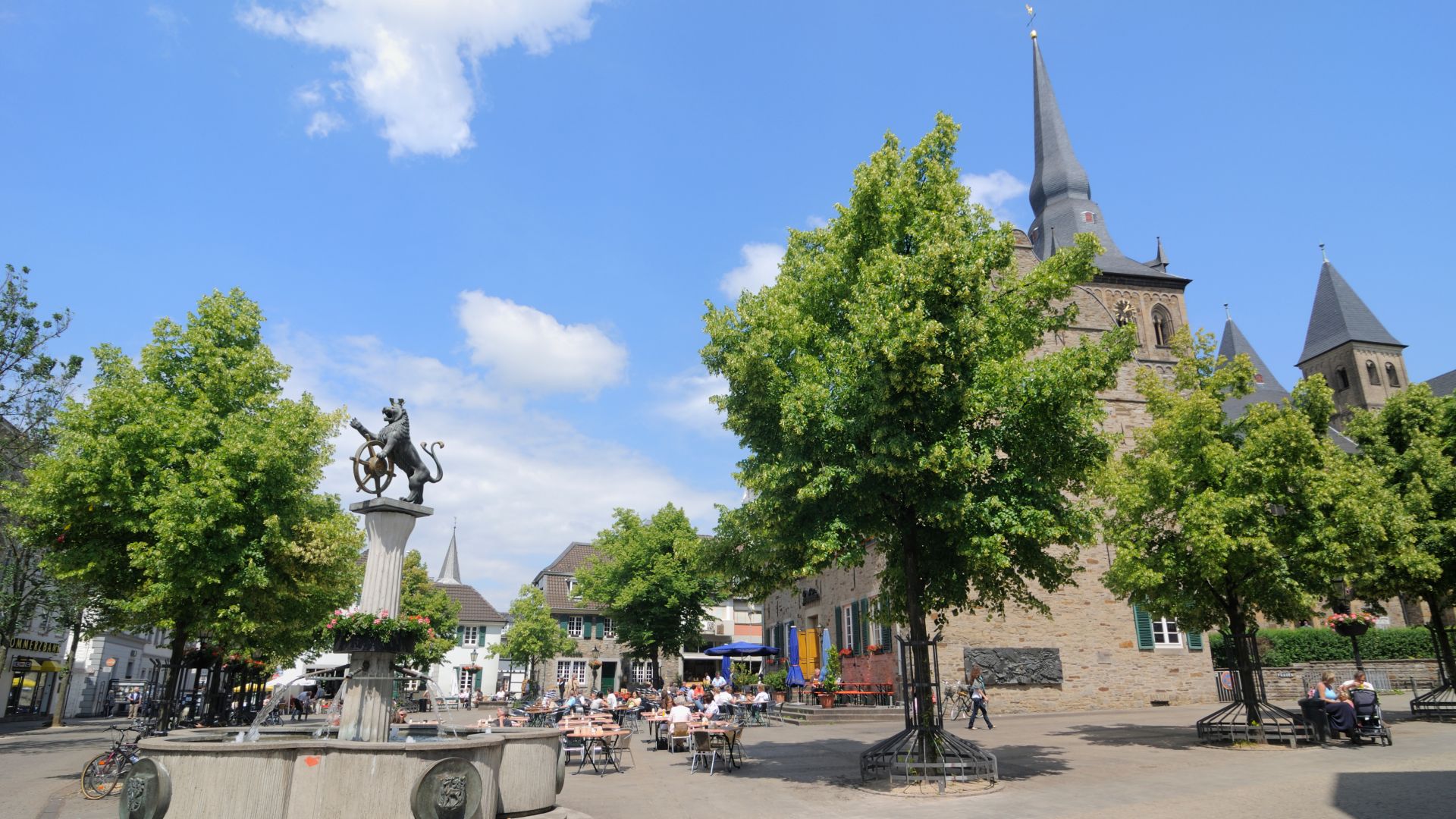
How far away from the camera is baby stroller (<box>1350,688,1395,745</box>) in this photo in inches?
599

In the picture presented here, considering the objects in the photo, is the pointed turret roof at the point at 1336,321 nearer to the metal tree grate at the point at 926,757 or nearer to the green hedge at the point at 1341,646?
the green hedge at the point at 1341,646

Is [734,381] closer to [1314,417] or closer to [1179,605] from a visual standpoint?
[1179,605]

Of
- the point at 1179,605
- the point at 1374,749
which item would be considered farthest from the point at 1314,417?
the point at 1374,749

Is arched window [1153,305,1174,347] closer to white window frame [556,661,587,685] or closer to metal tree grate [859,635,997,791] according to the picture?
white window frame [556,661,587,685]

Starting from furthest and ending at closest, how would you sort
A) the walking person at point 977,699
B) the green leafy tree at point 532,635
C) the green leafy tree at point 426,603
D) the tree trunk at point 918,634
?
the green leafy tree at point 532,635
the green leafy tree at point 426,603
the walking person at point 977,699
the tree trunk at point 918,634

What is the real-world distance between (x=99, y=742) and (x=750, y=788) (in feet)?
69.6

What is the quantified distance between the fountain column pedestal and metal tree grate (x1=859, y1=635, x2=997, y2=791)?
22.6 feet

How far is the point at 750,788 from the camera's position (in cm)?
1197

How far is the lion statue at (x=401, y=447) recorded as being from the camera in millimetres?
11242

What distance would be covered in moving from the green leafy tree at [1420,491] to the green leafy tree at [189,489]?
78.6 feet

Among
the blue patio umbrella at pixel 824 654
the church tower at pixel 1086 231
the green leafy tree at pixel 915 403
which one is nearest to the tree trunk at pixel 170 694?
the green leafy tree at pixel 915 403

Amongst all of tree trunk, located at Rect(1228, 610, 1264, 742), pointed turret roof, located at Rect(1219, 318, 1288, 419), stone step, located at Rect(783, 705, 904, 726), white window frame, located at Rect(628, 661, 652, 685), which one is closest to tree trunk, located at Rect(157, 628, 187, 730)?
stone step, located at Rect(783, 705, 904, 726)

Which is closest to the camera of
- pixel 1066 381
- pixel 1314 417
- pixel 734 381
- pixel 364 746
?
pixel 364 746

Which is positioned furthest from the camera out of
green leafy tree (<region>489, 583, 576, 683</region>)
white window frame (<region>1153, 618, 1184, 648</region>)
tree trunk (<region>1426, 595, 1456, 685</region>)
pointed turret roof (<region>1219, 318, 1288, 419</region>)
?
pointed turret roof (<region>1219, 318, 1288, 419</region>)
